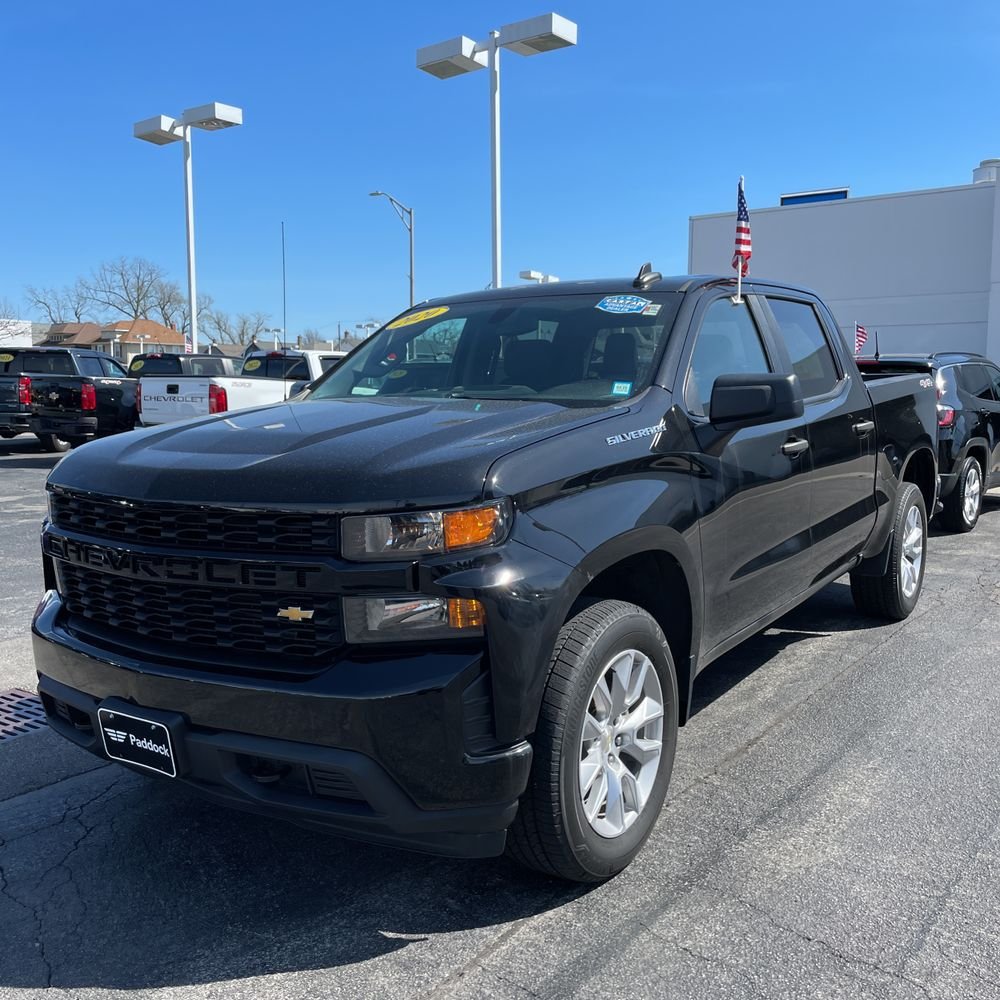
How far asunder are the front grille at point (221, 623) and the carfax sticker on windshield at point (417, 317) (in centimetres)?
211

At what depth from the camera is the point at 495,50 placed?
16.7 m

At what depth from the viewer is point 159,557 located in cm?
274

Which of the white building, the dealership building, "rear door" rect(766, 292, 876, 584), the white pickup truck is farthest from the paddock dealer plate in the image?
the white building

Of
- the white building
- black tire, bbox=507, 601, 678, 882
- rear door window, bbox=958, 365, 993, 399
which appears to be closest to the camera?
black tire, bbox=507, 601, 678, 882

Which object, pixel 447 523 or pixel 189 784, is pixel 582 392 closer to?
pixel 447 523

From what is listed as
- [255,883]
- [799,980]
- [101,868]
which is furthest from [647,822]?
[101,868]

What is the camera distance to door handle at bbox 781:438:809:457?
4.14m

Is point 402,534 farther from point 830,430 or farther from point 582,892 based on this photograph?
point 830,430

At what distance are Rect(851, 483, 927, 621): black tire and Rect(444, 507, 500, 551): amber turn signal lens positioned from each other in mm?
3804

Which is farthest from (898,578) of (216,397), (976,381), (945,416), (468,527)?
(216,397)

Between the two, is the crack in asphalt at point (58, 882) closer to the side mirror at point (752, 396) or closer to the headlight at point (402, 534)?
the headlight at point (402, 534)

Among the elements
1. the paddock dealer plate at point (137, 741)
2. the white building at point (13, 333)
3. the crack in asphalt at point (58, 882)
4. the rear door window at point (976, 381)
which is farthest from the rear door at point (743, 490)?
the white building at point (13, 333)

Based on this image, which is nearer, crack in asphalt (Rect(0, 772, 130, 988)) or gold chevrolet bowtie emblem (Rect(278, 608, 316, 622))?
gold chevrolet bowtie emblem (Rect(278, 608, 316, 622))

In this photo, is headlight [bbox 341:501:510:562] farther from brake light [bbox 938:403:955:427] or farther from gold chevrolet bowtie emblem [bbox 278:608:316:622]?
brake light [bbox 938:403:955:427]
